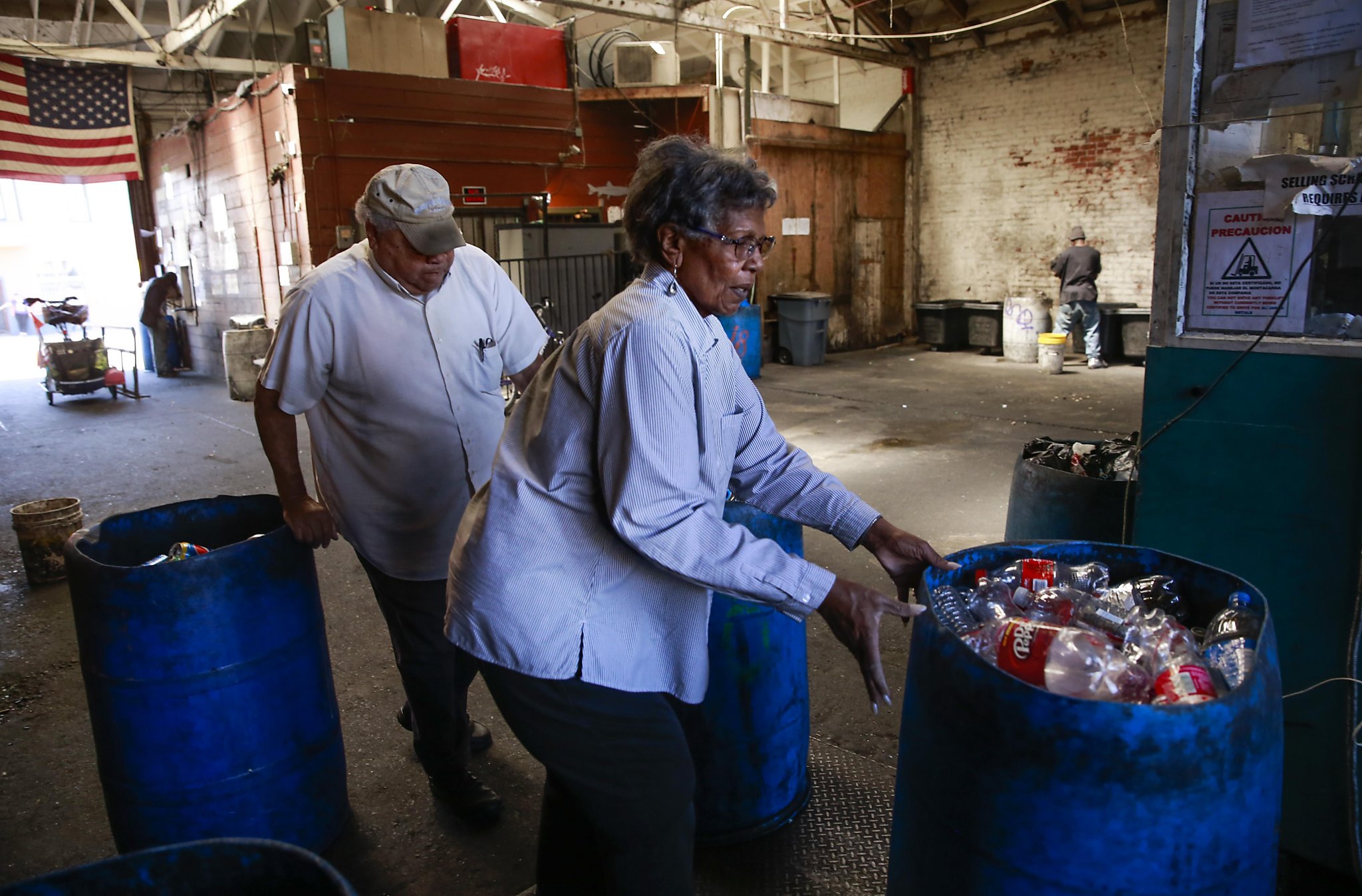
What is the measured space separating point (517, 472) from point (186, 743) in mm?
1203

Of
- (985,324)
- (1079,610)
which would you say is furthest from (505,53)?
(1079,610)

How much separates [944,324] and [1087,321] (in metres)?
2.17

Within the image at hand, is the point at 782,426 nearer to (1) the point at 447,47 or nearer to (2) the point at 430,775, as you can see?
(2) the point at 430,775

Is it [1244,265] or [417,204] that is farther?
[417,204]

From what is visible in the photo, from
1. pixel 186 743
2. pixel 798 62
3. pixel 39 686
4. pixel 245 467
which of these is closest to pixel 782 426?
pixel 245 467

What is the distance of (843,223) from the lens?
1317 centimetres

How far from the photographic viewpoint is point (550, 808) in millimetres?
1819

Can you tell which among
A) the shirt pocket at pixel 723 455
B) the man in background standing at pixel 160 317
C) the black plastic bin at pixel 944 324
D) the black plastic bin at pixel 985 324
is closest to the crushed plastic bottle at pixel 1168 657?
the shirt pocket at pixel 723 455

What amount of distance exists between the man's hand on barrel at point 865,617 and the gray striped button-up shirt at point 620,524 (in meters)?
0.03

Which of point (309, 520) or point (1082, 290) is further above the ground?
point (1082, 290)

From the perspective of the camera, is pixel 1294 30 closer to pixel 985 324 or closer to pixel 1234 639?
pixel 1234 639

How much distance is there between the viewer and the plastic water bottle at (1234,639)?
135 cm

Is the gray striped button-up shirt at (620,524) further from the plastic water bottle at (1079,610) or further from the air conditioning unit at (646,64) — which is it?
the air conditioning unit at (646,64)

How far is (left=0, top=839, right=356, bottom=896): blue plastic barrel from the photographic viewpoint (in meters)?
1.05
